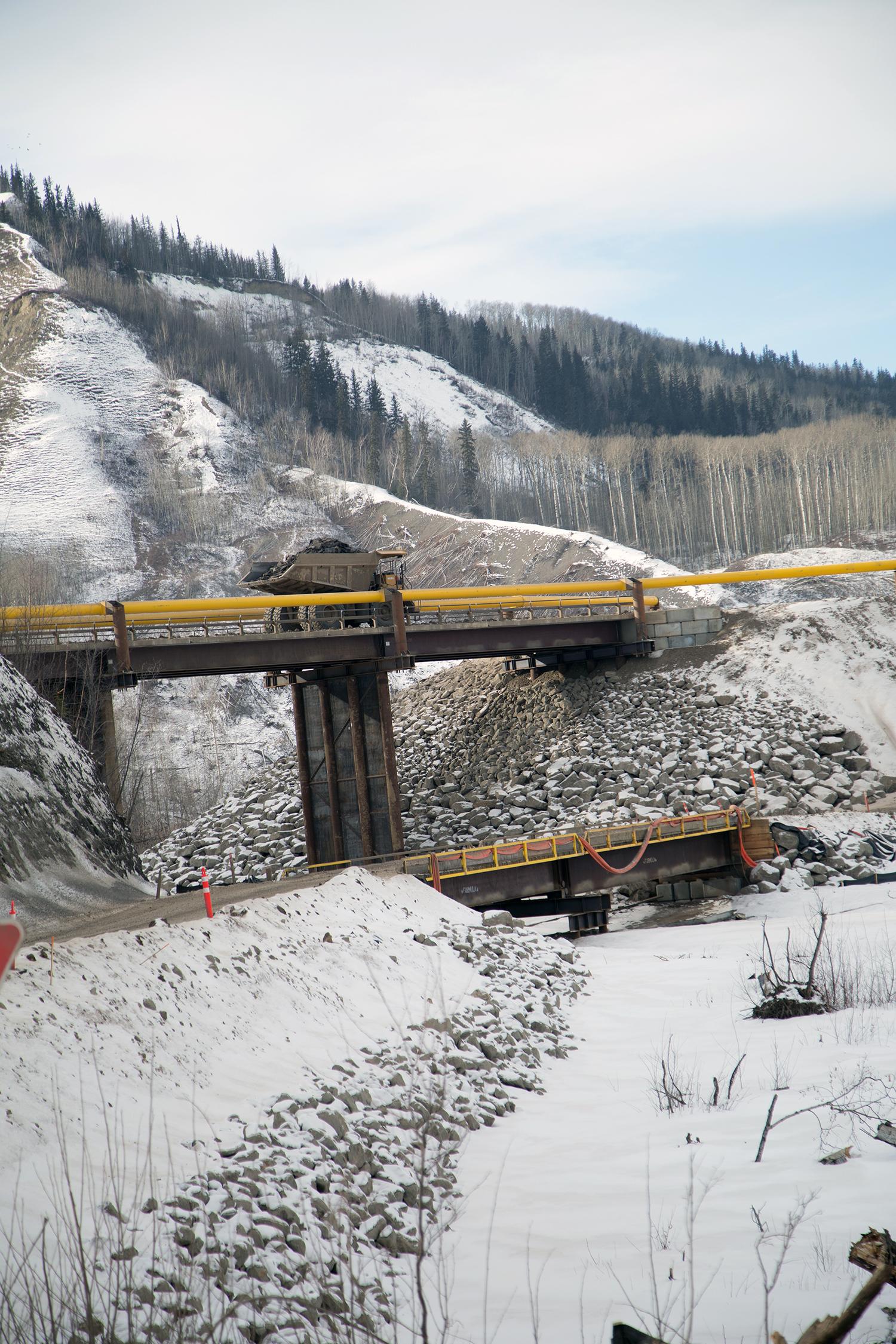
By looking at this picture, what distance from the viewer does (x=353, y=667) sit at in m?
36.4

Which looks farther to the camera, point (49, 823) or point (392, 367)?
point (392, 367)

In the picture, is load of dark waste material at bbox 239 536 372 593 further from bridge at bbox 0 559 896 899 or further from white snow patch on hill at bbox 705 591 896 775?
white snow patch on hill at bbox 705 591 896 775

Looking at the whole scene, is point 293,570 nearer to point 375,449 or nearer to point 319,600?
point 319,600

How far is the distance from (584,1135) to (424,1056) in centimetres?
214

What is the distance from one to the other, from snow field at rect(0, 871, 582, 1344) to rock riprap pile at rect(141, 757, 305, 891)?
2340 centimetres

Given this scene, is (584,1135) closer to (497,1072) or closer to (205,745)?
(497,1072)

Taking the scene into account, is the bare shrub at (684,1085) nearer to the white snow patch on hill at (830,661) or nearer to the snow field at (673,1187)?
the snow field at (673,1187)

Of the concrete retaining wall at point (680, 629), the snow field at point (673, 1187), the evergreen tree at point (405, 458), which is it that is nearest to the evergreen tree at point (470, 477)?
the evergreen tree at point (405, 458)

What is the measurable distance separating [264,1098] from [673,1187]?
3.84 m

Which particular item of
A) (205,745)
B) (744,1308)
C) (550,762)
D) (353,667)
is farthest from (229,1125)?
(205,745)

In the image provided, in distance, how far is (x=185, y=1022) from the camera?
10.8 meters

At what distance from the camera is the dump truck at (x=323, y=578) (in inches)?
1473

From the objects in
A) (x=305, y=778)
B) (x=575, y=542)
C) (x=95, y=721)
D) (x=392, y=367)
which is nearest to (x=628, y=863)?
(x=305, y=778)

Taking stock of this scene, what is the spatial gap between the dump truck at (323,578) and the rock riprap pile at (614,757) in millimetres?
8147
